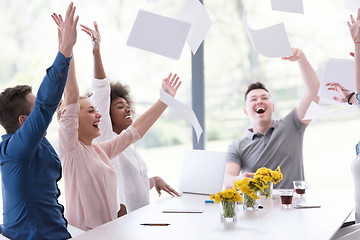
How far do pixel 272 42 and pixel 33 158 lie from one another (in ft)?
3.74

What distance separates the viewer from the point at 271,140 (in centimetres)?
360

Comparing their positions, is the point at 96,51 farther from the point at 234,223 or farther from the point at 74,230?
the point at 234,223

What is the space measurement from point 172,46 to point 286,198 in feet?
3.62

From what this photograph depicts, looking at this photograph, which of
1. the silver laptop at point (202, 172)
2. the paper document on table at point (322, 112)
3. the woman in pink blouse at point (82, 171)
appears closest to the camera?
the woman in pink blouse at point (82, 171)

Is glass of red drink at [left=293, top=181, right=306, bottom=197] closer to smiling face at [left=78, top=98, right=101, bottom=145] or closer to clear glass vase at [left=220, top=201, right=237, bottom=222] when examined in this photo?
clear glass vase at [left=220, top=201, right=237, bottom=222]

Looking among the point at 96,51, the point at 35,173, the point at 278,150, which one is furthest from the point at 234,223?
the point at 278,150

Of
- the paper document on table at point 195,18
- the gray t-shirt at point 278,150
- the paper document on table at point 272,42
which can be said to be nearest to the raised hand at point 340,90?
the gray t-shirt at point 278,150

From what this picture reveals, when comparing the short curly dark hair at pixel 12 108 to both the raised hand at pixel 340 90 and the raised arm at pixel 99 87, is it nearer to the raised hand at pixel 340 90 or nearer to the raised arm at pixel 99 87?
the raised arm at pixel 99 87

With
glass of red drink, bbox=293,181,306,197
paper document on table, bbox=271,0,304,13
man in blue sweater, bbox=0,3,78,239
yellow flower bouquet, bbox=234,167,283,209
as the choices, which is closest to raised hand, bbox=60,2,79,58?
man in blue sweater, bbox=0,3,78,239

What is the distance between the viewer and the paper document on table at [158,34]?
2.04 m

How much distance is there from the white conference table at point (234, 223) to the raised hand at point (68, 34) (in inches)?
29.2

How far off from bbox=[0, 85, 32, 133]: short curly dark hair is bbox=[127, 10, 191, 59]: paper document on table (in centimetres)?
56

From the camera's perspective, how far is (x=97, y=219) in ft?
8.33

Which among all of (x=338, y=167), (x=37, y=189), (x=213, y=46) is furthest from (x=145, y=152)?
(x=37, y=189)
